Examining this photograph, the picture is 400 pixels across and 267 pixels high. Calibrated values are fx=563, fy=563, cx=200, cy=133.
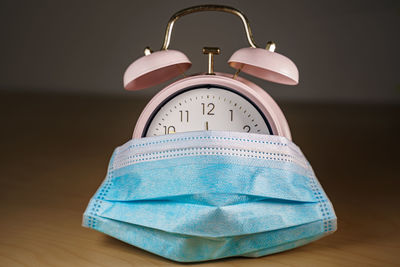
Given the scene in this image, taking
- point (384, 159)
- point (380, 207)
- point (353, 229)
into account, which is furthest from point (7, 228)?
point (384, 159)

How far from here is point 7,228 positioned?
1.22m

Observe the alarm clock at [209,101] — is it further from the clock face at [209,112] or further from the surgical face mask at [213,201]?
the surgical face mask at [213,201]

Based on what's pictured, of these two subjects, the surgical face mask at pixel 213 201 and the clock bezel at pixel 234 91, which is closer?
the surgical face mask at pixel 213 201

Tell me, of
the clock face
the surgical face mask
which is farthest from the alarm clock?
the surgical face mask

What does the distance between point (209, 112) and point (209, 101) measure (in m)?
0.02

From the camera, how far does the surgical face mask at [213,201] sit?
99 centimetres

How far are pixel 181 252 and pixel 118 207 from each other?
15 cm

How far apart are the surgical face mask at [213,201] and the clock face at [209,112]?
0.18m

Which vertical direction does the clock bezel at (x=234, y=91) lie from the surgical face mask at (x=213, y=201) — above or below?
above

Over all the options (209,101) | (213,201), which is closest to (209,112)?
(209,101)

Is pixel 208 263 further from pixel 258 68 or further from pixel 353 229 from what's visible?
pixel 258 68

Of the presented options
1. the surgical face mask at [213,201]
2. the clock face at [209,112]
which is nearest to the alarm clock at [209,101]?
the clock face at [209,112]

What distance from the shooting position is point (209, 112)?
127 centimetres

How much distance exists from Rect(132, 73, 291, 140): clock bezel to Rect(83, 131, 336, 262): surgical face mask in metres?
0.15
